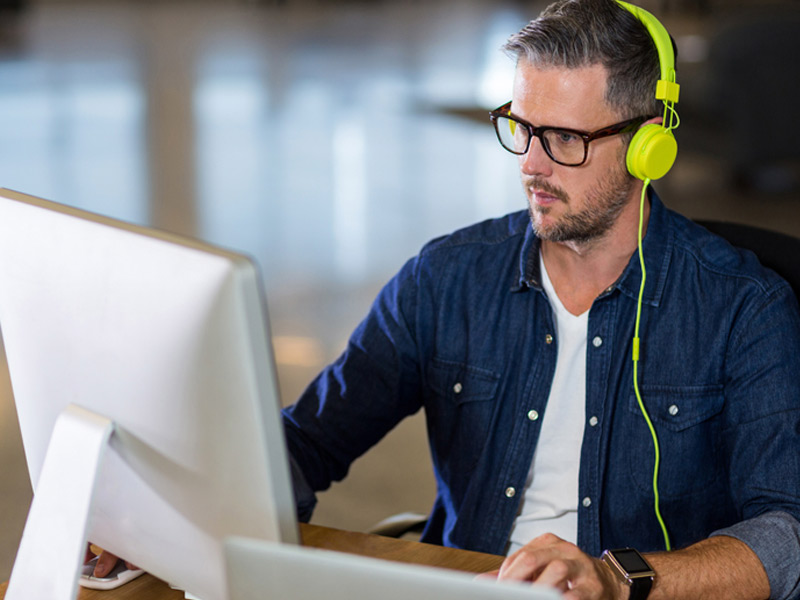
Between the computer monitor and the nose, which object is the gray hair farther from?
the computer monitor

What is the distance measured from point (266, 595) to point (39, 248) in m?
0.37

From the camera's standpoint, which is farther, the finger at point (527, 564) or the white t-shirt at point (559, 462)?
the white t-shirt at point (559, 462)

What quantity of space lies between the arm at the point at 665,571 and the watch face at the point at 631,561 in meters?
0.02

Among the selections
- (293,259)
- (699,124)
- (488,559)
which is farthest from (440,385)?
(699,124)

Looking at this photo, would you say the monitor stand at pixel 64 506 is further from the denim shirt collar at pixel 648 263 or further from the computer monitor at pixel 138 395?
the denim shirt collar at pixel 648 263

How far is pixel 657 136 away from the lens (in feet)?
4.53

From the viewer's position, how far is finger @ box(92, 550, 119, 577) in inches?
47.1

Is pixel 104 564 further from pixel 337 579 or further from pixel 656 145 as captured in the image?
pixel 656 145

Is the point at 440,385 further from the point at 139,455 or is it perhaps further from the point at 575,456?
the point at 139,455

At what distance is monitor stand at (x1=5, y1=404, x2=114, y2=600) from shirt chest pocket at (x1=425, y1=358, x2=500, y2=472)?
69cm

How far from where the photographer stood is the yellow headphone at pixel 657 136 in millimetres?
1385

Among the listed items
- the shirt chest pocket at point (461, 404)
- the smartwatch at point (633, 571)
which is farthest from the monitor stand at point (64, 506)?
the shirt chest pocket at point (461, 404)

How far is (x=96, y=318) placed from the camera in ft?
2.85

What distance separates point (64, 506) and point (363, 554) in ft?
1.42
